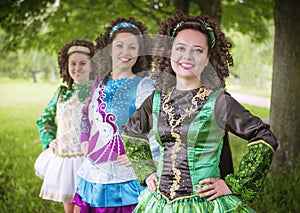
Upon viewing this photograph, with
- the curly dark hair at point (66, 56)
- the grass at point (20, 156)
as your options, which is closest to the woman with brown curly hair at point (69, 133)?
the curly dark hair at point (66, 56)

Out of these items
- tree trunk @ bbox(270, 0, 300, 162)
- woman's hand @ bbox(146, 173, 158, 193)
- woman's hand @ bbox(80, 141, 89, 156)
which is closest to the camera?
woman's hand @ bbox(146, 173, 158, 193)

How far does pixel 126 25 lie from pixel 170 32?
0.56m

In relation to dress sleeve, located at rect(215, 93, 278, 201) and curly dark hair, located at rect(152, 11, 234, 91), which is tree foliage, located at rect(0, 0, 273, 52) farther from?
dress sleeve, located at rect(215, 93, 278, 201)

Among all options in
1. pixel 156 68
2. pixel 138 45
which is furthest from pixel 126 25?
pixel 156 68

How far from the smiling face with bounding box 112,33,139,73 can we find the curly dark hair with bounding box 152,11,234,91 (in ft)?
1.19

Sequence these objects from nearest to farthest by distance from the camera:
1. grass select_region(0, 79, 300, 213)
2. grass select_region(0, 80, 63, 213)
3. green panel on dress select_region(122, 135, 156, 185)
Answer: green panel on dress select_region(122, 135, 156, 185) < grass select_region(0, 79, 300, 213) < grass select_region(0, 80, 63, 213)

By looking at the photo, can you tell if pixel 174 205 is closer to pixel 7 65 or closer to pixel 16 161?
pixel 16 161

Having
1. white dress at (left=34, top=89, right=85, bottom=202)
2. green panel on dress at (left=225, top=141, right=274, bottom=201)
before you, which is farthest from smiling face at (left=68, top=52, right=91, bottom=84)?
green panel on dress at (left=225, top=141, right=274, bottom=201)

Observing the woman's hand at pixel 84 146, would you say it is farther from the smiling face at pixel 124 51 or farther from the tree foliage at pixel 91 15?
the tree foliage at pixel 91 15

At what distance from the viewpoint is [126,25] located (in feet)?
8.21

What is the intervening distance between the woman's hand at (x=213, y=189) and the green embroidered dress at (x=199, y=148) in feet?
0.08

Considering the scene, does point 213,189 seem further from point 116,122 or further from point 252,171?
point 116,122

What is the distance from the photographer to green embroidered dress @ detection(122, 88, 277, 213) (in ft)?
5.62

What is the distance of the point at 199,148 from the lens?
182 centimetres
